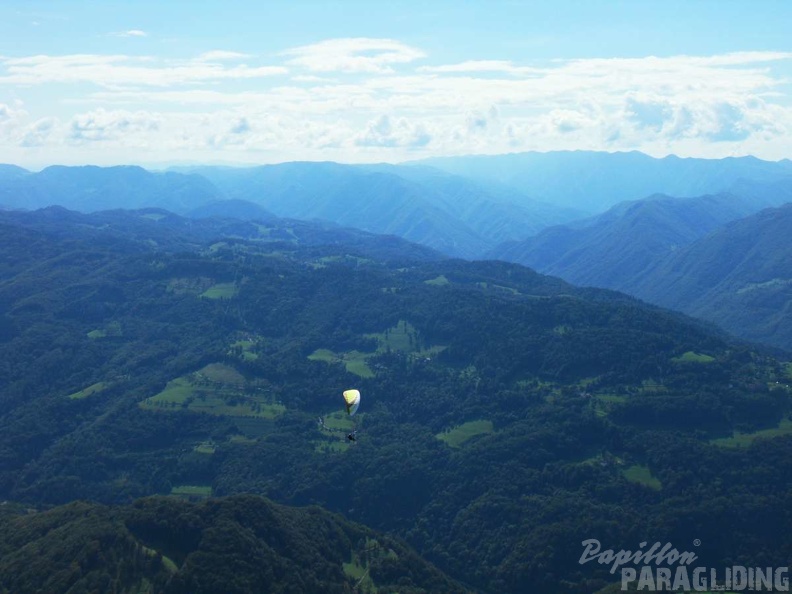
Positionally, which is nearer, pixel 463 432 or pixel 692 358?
pixel 463 432

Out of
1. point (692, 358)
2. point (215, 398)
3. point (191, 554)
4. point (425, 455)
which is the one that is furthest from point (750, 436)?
point (215, 398)

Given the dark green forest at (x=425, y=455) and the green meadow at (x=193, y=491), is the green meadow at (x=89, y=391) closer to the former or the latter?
the dark green forest at (x=425, y=455)

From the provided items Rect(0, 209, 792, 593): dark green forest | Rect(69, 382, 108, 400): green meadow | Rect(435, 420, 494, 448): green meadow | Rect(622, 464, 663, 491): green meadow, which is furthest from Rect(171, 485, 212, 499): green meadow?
Rect(622, 464, 663, 491): green meadow

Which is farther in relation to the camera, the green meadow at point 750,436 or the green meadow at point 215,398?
the green meadow at point 215,398

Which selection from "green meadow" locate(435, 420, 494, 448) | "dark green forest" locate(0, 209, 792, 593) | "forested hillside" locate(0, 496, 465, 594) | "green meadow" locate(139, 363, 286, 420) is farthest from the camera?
"green meadow" locate(139, 363, 286, 420)

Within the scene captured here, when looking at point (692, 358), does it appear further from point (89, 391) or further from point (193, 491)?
point (89, 391)

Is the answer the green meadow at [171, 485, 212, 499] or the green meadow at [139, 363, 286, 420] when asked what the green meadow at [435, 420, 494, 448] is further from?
the green meadow at [171, 485, 212, 499]

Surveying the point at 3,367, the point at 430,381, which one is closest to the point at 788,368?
the point at 430,381

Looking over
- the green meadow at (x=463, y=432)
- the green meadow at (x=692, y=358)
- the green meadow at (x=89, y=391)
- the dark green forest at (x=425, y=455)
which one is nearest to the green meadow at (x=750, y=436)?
the dark green forest at (x=425, y=455)
